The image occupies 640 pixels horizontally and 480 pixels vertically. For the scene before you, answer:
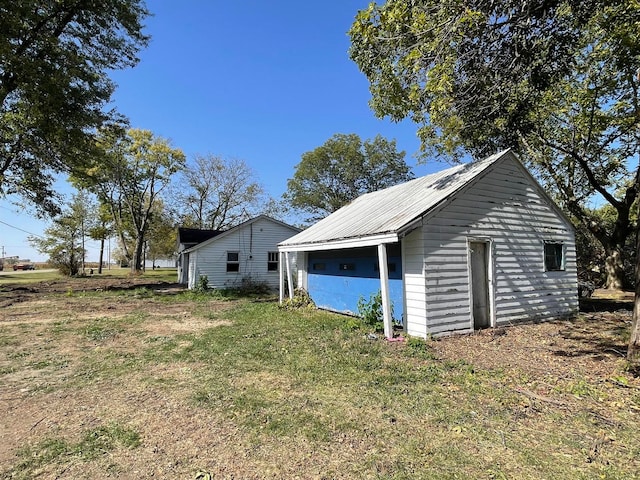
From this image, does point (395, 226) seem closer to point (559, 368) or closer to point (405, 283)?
point (405, 283)

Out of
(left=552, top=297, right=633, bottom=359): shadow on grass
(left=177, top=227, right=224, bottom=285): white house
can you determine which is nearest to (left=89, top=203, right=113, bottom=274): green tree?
(left=177, top=227, right=224, bottom=285): white house

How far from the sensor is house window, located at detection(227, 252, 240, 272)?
20.6m

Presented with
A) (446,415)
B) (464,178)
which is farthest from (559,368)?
(464,178)

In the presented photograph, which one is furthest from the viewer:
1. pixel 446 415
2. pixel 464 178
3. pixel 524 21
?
pixel 464 178

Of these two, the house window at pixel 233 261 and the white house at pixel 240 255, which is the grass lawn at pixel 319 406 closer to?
the white house at pixel 240 255

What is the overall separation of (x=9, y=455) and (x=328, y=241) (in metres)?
7.77

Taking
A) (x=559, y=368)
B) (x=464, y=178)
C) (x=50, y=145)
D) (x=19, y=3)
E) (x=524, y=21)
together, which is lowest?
(x=559, y=368)

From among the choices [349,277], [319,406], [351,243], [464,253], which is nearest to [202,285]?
[349,277]

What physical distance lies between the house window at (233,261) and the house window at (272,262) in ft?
6.37

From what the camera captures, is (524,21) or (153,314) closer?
(524,21)

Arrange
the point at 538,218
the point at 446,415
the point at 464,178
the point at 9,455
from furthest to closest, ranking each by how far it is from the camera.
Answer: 1. the point at 538,218
2. the point at 464,178
3. the point at 446,415
4. the point at 9,455

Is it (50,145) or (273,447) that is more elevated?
(50,145)

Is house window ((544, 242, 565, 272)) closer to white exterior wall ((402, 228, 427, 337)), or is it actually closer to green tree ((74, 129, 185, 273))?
white exterior wall ((402, 228, 427, 337))

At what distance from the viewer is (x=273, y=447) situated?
10.7 ft
